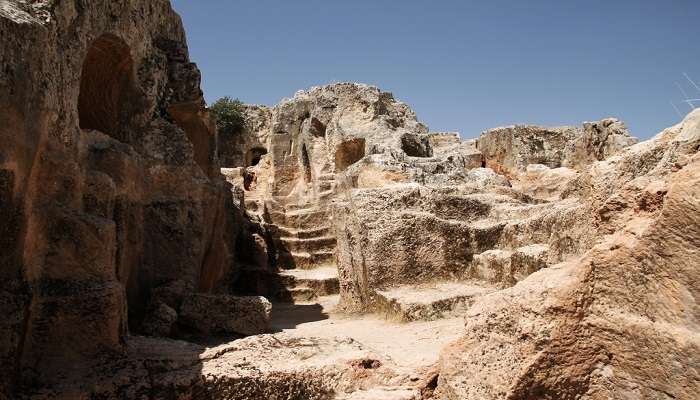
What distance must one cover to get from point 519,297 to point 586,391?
1.65 ft

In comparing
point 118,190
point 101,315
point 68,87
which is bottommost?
point 101,315

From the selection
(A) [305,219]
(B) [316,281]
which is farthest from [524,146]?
(B) [316,281]

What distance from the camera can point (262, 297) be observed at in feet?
18.8

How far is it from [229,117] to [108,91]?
16.7 metres

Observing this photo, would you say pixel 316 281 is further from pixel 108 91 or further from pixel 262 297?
pixel 108 91

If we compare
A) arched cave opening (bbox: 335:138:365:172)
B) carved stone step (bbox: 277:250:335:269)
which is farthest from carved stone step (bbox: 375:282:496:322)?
arched cave opening (bbox: 335:138:365:172)

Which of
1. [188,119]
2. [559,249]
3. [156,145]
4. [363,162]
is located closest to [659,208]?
[559,249]

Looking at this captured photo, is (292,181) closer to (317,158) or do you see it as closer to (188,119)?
(317,158)

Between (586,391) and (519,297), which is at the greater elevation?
(519,297)

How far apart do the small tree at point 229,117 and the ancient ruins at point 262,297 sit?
1392 cm

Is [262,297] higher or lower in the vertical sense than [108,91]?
lower

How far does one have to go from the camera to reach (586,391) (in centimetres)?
245

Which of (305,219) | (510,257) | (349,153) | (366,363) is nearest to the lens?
(366,363)

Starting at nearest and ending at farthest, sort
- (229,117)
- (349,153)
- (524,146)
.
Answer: (349,153)
(524,146)
(229,117)
